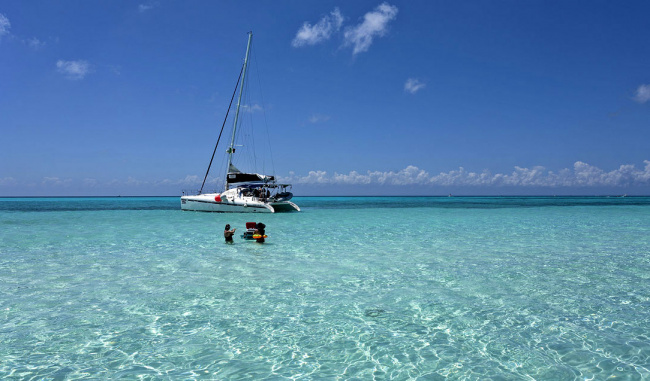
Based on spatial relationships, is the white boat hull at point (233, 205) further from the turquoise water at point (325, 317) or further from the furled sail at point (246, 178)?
the turquoise water at point (325, 317)

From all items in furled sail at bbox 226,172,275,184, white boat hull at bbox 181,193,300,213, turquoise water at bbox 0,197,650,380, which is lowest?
turquoise water at bbox 0,197,650,380

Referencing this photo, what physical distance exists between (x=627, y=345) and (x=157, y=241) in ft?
64.2

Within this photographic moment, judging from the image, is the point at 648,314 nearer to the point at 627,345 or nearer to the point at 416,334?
the point at 627,345

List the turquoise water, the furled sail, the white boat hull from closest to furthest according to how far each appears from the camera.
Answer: the turquoise water < the white boat hull < the furled sail

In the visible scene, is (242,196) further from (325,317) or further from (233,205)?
(325,317)

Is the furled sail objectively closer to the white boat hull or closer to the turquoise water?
the white boat hull

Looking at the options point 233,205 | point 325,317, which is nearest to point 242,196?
point 233,205

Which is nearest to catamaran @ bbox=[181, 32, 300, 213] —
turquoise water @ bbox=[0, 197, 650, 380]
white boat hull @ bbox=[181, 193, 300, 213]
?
white boat hull @ bbox=[181, 193, 300, 213]

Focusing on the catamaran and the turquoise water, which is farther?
the catamaran

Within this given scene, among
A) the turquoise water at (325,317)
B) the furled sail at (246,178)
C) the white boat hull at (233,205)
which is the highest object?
the furled sail at (246,178)

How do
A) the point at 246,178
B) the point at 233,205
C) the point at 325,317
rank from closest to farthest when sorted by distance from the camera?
1. the point at 325,317
2. the point at 233,205
3. the point at 246,178

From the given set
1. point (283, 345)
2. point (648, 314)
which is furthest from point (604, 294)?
point (283, 345)

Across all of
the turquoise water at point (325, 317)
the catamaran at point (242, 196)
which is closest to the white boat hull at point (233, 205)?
the catamaran at point (242, 196)

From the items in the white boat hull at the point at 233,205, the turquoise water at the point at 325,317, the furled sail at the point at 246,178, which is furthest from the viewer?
the furled sail at the point at 246,178
